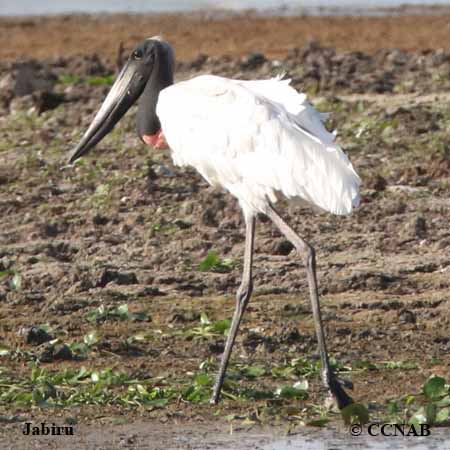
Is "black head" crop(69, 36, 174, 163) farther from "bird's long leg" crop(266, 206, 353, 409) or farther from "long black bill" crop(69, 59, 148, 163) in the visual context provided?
"bird's long leg" crop(266, 206, 353, 409)

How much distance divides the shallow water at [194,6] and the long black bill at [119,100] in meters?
14.6

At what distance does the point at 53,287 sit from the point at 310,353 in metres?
1.66

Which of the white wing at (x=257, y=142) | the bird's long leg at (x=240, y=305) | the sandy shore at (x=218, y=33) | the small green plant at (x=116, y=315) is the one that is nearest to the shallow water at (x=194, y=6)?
the sandy shore at (x=218, y=33)

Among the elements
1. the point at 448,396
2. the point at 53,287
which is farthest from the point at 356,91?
the point at 448,396

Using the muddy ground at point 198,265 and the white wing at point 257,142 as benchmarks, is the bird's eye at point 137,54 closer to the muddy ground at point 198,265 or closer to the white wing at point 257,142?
the white wing at point 257,142

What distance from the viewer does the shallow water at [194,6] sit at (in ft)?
74.4

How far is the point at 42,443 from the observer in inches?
241

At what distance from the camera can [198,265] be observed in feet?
28.5

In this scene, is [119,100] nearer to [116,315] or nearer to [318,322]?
[116,315]

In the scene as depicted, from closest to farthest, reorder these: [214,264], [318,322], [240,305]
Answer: [318,322] → [240,305] → [214,264]

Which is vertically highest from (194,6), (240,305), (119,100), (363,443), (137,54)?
(137,54)

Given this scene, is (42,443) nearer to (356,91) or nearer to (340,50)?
(356,91)

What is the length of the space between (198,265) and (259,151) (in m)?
1.93

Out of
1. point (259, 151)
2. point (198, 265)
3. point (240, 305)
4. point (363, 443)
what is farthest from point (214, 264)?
point (363, 443)
